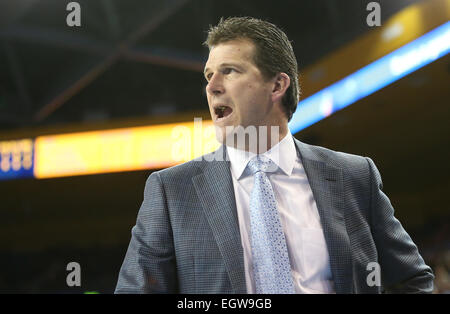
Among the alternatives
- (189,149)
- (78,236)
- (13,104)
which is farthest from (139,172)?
(78,236)

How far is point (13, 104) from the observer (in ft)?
26.5

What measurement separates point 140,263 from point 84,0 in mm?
5930

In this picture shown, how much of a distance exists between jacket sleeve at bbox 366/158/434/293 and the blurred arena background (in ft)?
12.0

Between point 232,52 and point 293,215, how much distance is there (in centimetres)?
42

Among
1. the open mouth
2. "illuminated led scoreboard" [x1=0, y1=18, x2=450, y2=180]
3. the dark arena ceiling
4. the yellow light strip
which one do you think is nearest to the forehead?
the open mouth

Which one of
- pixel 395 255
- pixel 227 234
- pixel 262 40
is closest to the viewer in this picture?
pixel 227 234

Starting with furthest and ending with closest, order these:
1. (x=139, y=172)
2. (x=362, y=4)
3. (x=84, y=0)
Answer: (x=139, y=172) < (x=84, y=0) < (x=362, y=4)

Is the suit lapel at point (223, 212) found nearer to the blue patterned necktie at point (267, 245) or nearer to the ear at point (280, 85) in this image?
the blue patterned necktie at point (267, 245)

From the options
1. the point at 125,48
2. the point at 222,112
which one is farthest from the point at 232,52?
the point at 125,48

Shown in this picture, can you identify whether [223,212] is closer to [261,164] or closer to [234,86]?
[261,164]

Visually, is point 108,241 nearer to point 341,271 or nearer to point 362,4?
point 362,4

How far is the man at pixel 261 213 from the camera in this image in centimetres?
115

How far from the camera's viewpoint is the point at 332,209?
1.24m

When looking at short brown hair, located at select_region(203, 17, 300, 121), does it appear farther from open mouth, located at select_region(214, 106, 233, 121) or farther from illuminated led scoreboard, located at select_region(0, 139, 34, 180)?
illuminated led scoreboard, located at select_region(0, 139, 34, 180)
